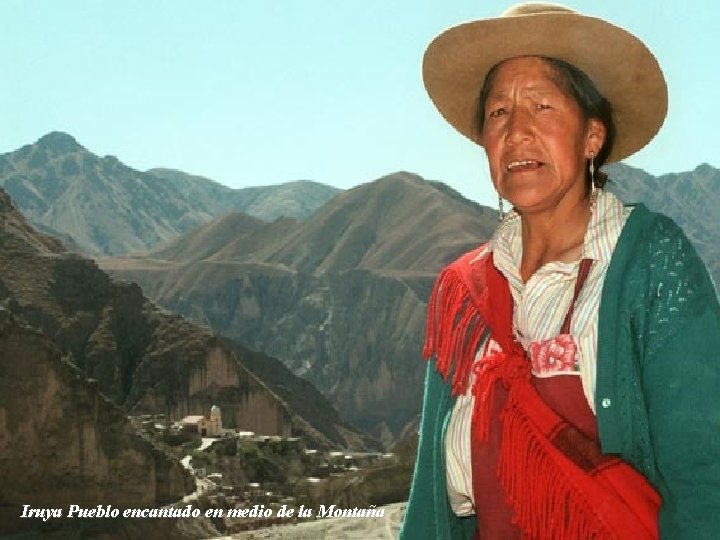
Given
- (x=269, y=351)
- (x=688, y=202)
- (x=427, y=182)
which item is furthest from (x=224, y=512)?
(x=688, y=202)

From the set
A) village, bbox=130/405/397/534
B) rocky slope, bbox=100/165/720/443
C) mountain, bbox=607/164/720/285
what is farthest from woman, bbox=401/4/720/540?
mountain, bbox=607/164/720/285

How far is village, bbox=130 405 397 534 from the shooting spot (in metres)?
27.6

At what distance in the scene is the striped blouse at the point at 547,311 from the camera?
1.75 metres

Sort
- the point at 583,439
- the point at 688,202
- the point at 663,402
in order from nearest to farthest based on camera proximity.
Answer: the point at 663,402
the point at 583,439
the point at 688,202

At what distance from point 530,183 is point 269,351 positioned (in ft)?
351

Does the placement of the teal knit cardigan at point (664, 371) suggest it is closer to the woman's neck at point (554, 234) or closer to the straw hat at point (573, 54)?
the woman's neck at point (554, 234)

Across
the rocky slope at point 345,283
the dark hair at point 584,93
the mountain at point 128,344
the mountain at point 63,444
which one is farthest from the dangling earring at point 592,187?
the rocky slope at point 345,283

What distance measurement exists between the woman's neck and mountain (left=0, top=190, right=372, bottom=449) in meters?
55.3

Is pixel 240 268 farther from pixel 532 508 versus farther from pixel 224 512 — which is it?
pixel 532 508

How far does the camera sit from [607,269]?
1.76 m

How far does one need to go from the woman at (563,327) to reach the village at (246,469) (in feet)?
71.4

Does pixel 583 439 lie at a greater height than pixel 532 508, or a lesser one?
greater

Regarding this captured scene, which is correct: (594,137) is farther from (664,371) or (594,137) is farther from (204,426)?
(204,426)

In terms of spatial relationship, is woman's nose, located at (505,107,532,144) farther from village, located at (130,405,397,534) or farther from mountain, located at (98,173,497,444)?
mountain, located at (98,173,497,444)
